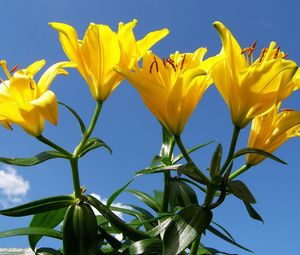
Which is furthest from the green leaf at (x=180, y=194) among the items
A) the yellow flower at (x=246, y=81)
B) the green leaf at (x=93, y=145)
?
the yellow flower at (x=246, y=81)

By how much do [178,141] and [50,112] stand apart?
23 centimetres

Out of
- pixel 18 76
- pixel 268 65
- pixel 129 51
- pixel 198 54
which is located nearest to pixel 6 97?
pixel 18 76

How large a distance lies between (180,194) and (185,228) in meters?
0.35

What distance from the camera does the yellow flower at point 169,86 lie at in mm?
843

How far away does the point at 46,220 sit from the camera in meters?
1.11

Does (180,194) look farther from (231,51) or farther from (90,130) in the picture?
(231,51)

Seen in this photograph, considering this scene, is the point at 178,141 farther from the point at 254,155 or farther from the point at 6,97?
the point at 6,97

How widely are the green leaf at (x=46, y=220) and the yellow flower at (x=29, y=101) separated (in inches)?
10.0

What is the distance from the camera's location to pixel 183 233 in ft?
2.71

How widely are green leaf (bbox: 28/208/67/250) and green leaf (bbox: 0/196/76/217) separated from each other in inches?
5.4

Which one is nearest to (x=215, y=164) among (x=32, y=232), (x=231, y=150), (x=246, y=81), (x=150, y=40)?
(x=231, y=150)

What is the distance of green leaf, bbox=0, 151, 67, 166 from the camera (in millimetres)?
950

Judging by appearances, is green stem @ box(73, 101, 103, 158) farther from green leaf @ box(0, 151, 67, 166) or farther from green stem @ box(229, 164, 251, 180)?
green stem @ box(229, 164, 251, 180)

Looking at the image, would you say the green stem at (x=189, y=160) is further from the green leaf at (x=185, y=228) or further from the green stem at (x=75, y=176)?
the green stem at (x=75, y=176)
